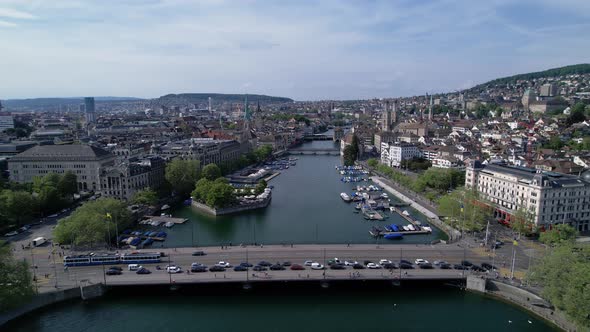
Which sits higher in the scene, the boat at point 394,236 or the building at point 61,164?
the building at point 61,164

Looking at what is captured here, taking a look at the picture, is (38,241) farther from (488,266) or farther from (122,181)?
(488,266)

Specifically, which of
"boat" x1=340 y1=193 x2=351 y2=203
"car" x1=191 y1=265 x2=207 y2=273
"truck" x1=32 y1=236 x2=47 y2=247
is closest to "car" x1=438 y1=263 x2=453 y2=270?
"car" x1=191 y1=265 x2=207 y2=273

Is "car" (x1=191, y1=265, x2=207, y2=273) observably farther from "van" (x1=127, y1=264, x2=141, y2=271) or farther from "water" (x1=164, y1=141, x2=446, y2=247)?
"water" (x1=164, y1=141, x2=446, y2=247)

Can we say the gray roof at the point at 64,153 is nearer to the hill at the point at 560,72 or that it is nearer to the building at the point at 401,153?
the building at the point at 401,153

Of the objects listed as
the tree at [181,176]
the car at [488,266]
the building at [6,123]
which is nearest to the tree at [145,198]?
the tree at [181,176]

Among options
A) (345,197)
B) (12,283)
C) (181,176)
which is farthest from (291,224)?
(12,283)
